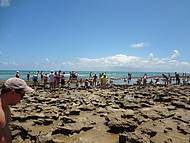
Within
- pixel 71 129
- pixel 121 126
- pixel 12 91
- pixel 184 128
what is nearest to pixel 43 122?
pixel 71 129

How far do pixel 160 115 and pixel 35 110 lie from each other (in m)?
6.10

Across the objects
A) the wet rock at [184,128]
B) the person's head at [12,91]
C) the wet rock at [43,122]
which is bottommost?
the wet rock at [43,122]

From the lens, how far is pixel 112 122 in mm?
11742

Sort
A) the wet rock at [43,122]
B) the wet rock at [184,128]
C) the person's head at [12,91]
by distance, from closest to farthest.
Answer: the person's head at [12,91] < the wet rock at [184,128] < the wet rock at [43,122]

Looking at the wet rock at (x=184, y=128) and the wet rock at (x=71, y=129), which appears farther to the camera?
the wet rock at (x=71, y=129)

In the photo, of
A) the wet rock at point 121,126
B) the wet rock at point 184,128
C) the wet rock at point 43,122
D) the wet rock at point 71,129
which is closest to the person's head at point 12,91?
the wet rock at point 71,129

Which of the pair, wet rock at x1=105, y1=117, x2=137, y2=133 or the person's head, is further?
wet rock at x1=105, y1=117, x2=137, y2=133

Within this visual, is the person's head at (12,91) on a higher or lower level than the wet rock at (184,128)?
higher

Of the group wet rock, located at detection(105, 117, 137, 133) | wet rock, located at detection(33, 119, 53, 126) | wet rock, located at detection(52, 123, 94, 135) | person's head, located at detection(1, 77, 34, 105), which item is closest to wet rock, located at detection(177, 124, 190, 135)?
wet rock, located at detection(105, 117, 137, 133)

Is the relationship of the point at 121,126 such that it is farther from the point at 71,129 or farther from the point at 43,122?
the point at 43,122

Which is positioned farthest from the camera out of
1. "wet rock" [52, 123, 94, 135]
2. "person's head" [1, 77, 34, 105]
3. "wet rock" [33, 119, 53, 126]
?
"wet rock" [33, 119, 53, 126]

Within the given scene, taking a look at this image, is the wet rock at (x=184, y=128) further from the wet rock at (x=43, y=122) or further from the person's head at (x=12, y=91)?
the person's head at (x=12, y=91)

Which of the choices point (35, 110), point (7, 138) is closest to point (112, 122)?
point (35, 110)

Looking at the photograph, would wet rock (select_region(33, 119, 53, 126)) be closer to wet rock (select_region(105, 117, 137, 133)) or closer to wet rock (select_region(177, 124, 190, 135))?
wet rock (select_region(105, 117, 137, 133))
